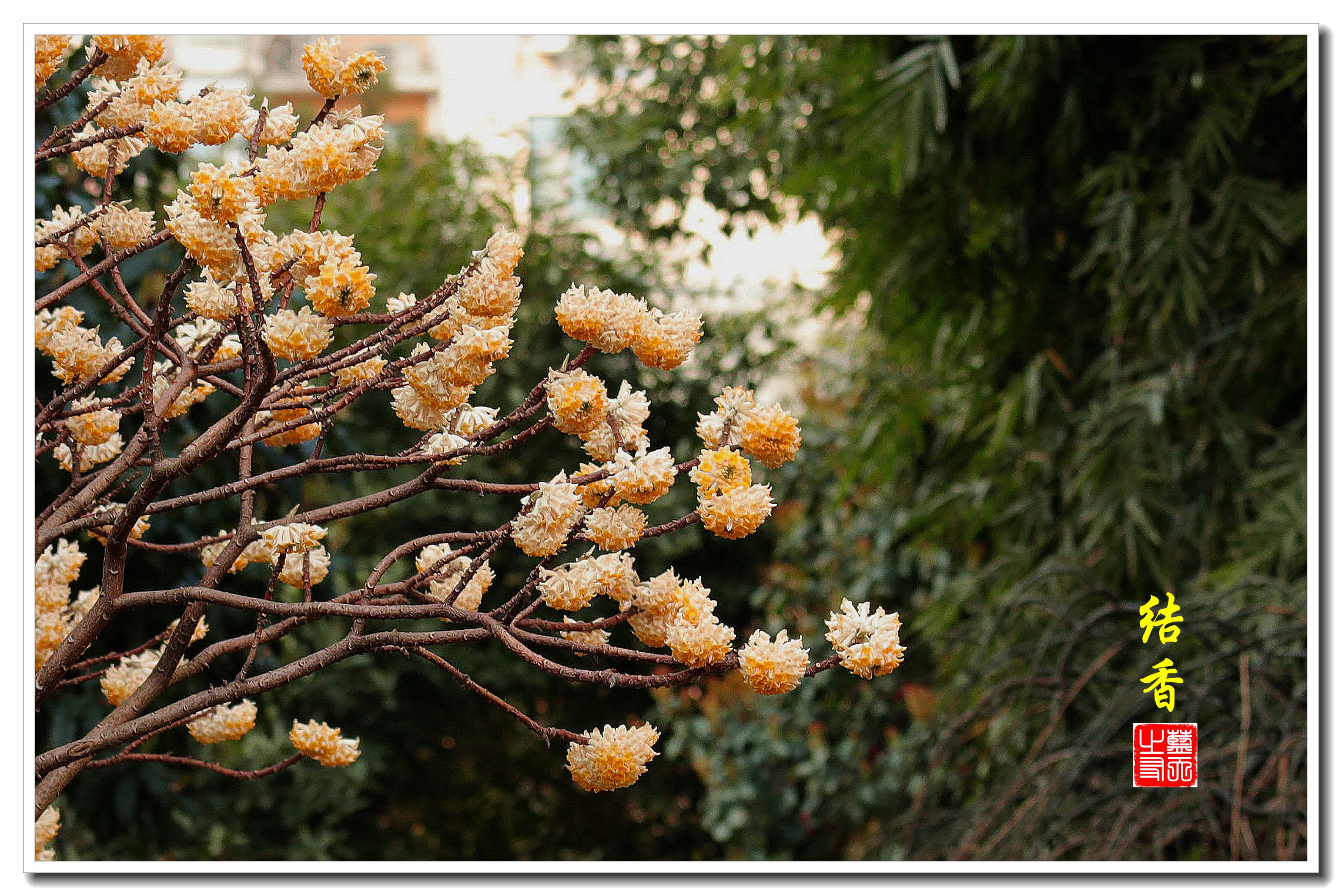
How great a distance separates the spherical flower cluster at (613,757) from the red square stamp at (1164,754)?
1.19 m

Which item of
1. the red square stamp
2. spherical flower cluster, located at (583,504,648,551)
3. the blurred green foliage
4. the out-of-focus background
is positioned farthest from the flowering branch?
the red square stamp

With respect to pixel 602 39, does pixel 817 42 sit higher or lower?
→ lower

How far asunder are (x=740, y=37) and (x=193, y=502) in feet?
6.72

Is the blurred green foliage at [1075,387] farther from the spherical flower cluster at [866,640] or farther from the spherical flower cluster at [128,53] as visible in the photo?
the spherical flower cluster at [128,53]

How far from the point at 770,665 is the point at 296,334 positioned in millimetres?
270

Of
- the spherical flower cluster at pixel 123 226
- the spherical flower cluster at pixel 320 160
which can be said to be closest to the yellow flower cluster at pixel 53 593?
the spherical flower cluster at pixel 123 226

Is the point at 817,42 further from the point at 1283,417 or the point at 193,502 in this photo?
the point at 193,502

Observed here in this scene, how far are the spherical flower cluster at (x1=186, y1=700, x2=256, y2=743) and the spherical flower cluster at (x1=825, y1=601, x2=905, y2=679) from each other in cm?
42

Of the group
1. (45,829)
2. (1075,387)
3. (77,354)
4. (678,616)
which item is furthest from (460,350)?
(1075,387)

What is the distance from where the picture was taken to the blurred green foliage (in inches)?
65.1

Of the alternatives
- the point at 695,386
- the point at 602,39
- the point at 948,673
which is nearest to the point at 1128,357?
the point at 948,673

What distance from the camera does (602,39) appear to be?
3041 mm

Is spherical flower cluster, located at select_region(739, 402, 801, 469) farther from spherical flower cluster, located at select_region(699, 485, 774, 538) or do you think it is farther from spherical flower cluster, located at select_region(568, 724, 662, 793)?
spherical flower cluster, located at select_region(568, 724, 662, 793)

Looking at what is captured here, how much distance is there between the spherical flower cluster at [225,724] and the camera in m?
0.79
